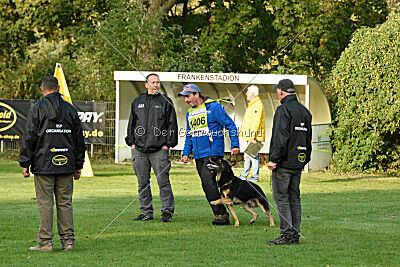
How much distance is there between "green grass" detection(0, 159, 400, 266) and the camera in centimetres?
Result: 771

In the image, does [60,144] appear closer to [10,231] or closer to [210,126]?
[10,231]

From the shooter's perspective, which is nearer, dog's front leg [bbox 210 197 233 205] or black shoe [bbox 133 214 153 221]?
dog's front leg [bbox 210 197 233 205]

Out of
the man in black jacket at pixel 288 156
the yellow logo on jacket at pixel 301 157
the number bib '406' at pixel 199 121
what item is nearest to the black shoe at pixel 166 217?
the number bib '406' at pixel 199 121

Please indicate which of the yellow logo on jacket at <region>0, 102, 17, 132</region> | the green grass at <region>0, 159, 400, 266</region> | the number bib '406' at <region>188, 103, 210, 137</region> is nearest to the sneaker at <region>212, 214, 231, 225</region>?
the green grass at <region>0, 159, 400, 266</region>

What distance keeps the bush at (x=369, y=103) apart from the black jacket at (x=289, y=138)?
10.8 metres

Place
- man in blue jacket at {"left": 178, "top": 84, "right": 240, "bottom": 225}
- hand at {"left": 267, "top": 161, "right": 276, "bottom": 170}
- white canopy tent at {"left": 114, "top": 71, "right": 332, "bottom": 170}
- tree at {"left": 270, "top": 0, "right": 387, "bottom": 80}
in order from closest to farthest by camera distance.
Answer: hand at {"left": 267, "top": 161, "right": 276, "bottom": 170}, man in blue jacket at {"left": 178, "top": 84, "right": 240, "bottom": 225}, white canopy tent at {"left": 114, "top": 71, "right": 332, "bottom": 170}, tree at {"left": 270, "top": 0, "right": 387, "bottom": 80}

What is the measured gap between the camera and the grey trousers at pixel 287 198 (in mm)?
8484

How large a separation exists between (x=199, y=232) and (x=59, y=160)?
8.33 ft

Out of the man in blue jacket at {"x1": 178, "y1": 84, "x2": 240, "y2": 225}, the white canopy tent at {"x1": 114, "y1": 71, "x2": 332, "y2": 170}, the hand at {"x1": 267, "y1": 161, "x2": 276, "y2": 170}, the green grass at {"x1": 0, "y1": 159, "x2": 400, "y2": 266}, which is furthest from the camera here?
the white canopy tent at {"x1": 114, "y1": 71, "x2": 332, "y2": 170}

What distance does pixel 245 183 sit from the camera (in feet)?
33.8

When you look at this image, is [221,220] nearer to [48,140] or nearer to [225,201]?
[225,201]

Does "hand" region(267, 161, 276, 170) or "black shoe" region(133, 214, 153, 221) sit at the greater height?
"hand" region(267, 161, 276, 170)

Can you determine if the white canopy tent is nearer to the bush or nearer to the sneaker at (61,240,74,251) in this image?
the bush

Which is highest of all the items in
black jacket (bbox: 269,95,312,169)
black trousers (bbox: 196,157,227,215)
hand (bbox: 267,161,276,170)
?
black jacket (bbox: 269,95,312,169)
